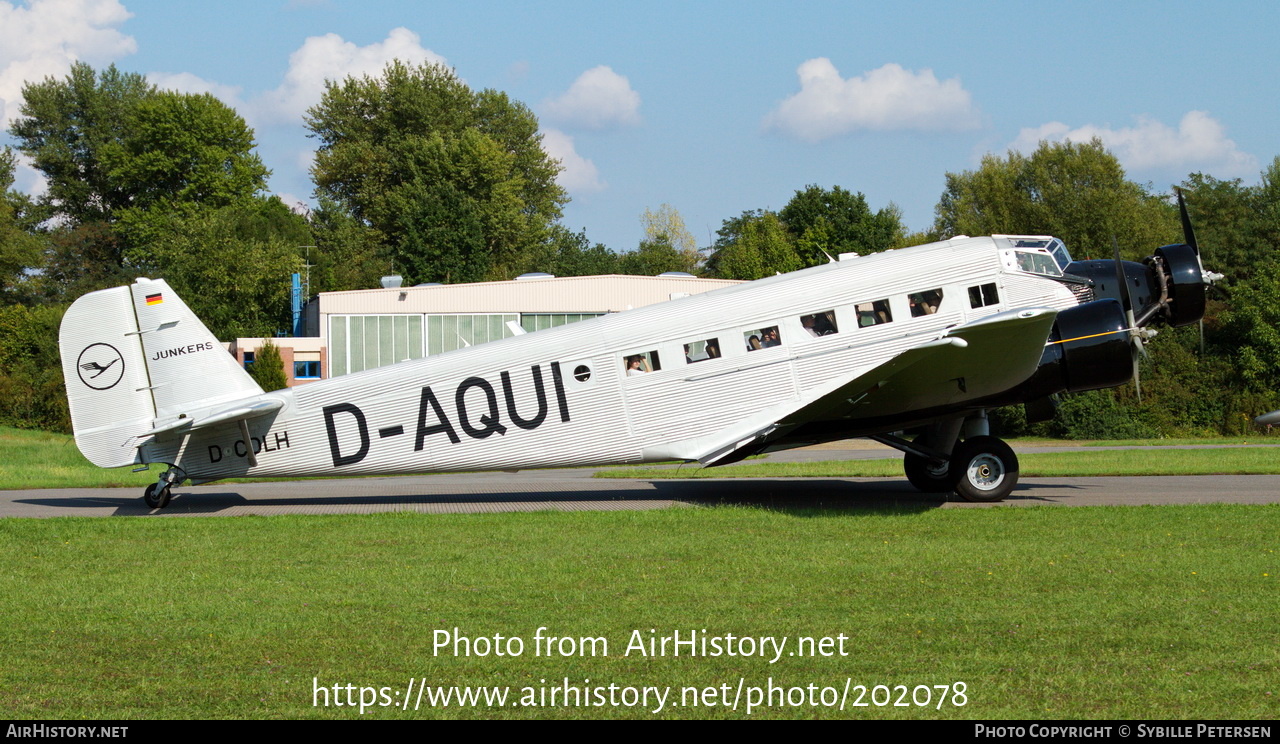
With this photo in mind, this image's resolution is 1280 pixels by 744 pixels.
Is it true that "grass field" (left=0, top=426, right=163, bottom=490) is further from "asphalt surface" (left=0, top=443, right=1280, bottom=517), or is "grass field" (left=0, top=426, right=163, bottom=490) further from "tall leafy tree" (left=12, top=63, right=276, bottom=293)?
"tall leafy tree" (left=12, top=63, right=276, bottom=293)

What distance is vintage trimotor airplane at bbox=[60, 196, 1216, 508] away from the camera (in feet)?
49.9

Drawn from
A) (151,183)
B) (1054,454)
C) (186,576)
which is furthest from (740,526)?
(151,183)

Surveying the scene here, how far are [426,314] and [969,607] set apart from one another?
131 feet

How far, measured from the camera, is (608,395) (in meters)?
15.6

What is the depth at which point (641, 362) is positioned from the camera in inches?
612

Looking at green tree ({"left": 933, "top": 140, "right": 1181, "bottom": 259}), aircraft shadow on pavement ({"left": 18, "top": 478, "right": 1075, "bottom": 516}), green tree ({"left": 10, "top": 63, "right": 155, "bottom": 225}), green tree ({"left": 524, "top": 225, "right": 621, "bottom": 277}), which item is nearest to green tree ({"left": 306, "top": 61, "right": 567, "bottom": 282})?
green tree ({"left": 524, "top": 225, "right": 621, "bottom": 277})

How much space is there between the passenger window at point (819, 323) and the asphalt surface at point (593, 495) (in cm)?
261

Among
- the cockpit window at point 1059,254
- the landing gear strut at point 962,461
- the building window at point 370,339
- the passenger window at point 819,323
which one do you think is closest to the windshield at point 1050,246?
the cockpit window at point 1059,254

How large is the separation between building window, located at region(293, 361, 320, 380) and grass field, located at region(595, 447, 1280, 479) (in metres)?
29.2

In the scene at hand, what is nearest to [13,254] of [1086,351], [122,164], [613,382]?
[122,164]

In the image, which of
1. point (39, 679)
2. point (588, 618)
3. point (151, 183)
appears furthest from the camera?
point (151, 183)

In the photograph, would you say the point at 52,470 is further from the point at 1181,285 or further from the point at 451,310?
the point at 1181,285

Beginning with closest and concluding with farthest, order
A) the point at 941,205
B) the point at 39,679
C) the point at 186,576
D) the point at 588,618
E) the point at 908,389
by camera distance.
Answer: the point at 39,679 → the point at 588,618 → the point at 186,576 → the point at 908,389 → the point at 941,205

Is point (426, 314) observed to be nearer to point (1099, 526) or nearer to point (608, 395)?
point (608, 395)
